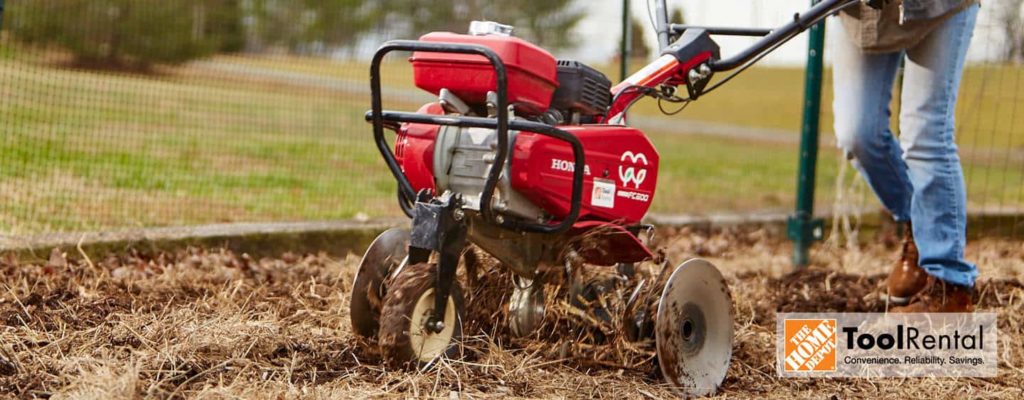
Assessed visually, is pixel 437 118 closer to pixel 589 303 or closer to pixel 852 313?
pixel 589 303

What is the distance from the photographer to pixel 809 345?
359cm

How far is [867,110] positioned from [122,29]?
8.04 m

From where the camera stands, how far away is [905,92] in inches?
152

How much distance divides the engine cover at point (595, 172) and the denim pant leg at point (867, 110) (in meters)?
1.23

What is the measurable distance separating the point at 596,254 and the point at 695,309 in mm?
292

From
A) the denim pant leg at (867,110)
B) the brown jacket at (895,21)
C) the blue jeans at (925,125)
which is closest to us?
the brown jacket at (895,21)

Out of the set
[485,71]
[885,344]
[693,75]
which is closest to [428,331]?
[485,71]

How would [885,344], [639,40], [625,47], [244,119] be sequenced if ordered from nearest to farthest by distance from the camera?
[885,344], [625,47], [639,40], [244,119]

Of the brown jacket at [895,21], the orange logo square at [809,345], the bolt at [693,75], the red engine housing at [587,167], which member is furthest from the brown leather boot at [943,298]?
the red engine housing at [587,167]

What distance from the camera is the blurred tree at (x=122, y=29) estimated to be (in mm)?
9969

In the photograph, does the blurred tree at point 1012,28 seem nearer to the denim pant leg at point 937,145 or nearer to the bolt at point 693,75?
the denim pant leg at point 937,145

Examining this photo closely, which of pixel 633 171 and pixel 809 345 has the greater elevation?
pixel 633 171

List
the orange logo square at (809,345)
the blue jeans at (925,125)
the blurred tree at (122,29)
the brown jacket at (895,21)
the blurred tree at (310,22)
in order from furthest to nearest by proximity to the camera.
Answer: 1. the blurred tree at (122,29)
2. the blurred tree at (310,22)
3. the blue jeans at (925,125)
4. the brown jacket at (895,21)
5. the orange logo square at (809,345)

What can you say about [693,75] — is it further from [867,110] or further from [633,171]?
[867,110]
